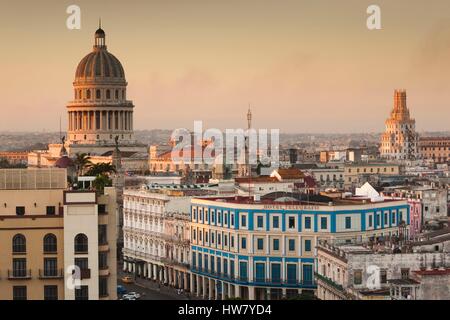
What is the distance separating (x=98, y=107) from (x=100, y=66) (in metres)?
5.25

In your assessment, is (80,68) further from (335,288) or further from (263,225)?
(335,288)

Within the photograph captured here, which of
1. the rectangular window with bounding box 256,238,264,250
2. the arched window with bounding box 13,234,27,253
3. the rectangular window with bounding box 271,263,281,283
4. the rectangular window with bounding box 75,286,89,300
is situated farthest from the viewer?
the rectangular window with bounding box 256,238,264,250

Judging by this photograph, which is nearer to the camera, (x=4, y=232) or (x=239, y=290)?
(x=4, y=232)

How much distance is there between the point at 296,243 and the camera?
6275 centimetres

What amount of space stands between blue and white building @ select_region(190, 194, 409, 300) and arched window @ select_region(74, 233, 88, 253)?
2060 centimetres

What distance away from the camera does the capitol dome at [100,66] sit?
518 ft

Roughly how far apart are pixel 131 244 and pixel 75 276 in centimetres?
4473

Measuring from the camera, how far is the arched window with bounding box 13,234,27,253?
41562 millimetres

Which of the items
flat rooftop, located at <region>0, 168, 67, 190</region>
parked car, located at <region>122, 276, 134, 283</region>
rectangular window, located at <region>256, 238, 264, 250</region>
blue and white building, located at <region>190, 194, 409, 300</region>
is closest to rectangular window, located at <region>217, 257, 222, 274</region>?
blue and white building, located at <region>190, 194, 409, 300</region>

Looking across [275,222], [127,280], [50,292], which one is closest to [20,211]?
[50,292]

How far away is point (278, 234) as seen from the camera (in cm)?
6359

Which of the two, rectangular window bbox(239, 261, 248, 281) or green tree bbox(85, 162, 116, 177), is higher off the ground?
green tree bbox(85, 162, 116, 177)

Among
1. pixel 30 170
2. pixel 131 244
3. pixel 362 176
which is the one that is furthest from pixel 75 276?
pixel 362 176

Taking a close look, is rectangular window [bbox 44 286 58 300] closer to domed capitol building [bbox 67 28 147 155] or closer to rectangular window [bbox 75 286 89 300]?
rectangular window [bbox 75 286 89 300]
